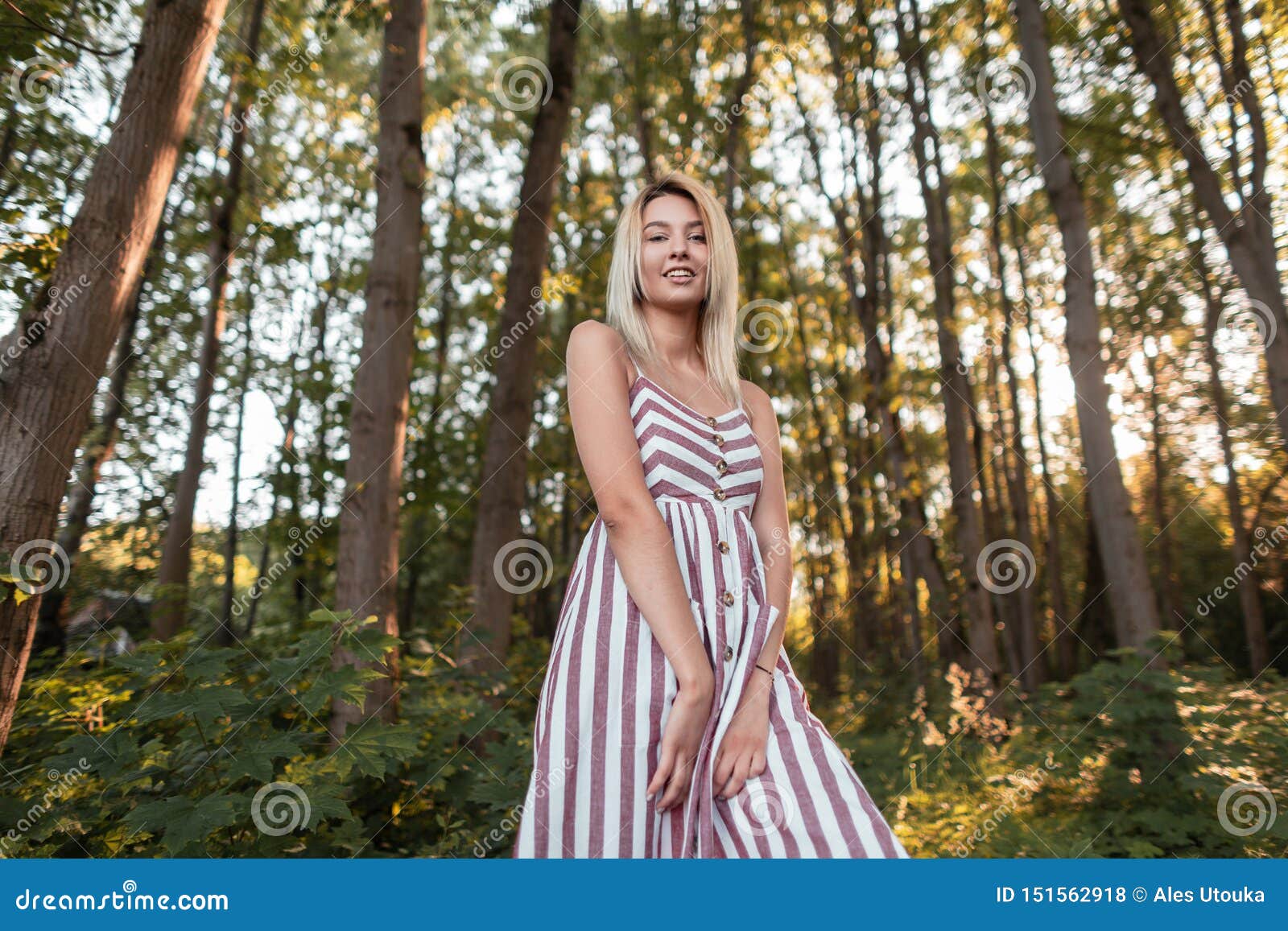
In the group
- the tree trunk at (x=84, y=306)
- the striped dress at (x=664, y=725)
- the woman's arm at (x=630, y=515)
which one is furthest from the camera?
the tree trunk at (x=84, y=306)

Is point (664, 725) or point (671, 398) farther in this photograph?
point (671, 398)

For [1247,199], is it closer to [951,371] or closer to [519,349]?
[951,371]

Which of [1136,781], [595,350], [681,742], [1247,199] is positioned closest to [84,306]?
[595,350]

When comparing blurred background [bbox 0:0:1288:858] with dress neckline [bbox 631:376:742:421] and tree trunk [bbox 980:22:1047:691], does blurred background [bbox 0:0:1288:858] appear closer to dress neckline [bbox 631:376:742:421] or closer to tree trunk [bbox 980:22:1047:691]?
tree trunk [bbox 980:22:1047:691]

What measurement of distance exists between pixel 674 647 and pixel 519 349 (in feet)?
19.6

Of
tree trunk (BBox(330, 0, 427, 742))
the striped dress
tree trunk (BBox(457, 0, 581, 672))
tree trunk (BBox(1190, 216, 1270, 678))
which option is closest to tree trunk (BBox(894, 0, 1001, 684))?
tree trunk (BBox(457, 0, 581, 672))

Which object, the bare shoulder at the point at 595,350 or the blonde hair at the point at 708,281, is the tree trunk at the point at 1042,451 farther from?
the bare shoulder at the point at 595,350

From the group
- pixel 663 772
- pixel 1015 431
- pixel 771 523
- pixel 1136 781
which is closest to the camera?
pixel 663 772

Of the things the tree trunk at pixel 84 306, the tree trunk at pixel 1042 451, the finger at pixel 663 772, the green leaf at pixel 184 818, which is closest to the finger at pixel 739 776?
the finger at pixel 663 772

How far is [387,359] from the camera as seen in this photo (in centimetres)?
527

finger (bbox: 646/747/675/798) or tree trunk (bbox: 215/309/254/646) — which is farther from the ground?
tree trunk (bbox: 215/309/254/646)

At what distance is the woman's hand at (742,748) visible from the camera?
1621 millimetres

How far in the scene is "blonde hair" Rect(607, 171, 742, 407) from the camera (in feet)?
6.98

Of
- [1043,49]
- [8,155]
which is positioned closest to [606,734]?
[1043,49]
